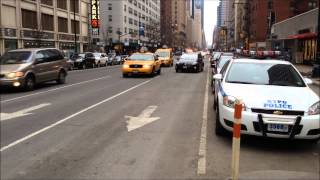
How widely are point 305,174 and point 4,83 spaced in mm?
13976

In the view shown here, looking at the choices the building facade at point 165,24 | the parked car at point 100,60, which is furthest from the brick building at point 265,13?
the parked car at point 100,60

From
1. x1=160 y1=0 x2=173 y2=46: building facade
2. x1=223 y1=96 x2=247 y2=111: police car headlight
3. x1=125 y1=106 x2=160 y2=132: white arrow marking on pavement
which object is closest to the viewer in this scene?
x1=223 y1=96 x2=247 y2=111: police car headlight

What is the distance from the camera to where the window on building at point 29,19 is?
53.6m

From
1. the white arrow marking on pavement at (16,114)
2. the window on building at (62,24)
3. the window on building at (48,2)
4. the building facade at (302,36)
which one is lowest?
Answer: the white arrow marking on pavement at (16,114)

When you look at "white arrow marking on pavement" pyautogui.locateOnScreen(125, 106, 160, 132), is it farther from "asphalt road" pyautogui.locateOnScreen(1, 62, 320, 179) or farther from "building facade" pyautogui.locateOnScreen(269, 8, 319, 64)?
"building facade" pyautogui.locateOnScreen(269, 8, 319, 64)

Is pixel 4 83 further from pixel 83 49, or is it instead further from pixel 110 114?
pixel 83 49

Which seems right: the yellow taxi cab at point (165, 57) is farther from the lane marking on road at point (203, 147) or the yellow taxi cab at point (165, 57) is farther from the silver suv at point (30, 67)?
the lane marking on road at point (203, 147)

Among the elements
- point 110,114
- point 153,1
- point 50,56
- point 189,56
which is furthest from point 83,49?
point 153,1

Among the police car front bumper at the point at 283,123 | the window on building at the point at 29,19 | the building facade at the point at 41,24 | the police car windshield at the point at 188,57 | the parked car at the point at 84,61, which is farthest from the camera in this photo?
the window on building at the point at 29,19

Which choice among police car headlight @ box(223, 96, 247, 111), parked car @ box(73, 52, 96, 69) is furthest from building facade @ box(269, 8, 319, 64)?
police car headlight @ box(223, 96, 247, 111)

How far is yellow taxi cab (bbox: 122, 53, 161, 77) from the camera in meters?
26.5

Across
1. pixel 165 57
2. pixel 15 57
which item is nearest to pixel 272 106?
pixel 15 57

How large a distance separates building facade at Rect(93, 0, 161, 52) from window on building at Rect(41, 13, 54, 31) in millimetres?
46057

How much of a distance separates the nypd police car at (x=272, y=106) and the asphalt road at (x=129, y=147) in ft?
1.33
